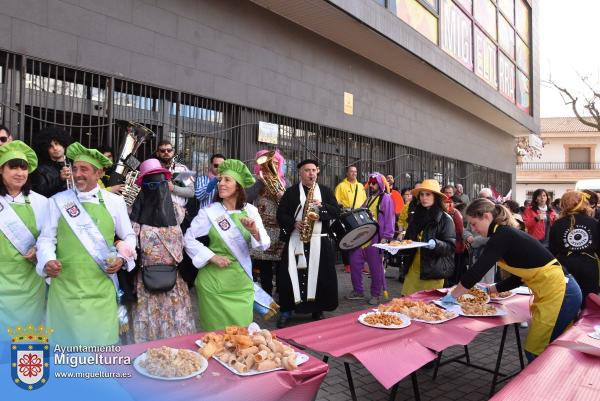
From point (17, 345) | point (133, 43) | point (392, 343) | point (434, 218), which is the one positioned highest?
point (133, 43)

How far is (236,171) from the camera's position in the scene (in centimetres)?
388

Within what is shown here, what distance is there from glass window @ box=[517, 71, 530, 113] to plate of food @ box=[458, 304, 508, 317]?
17.8 meters

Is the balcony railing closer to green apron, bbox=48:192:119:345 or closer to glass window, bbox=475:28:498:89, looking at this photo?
glass window, bbox=475:28:498:89

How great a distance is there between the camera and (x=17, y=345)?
1723 millimetres

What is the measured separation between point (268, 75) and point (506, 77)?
12.5 m

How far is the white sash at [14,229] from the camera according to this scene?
123 inches

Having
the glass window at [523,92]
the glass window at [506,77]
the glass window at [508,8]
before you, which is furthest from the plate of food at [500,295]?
the glass window at [523,92]

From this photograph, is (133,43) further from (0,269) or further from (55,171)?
(0,269)

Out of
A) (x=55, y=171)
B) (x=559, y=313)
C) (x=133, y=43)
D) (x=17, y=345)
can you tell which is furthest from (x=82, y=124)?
(x=559, y=313)

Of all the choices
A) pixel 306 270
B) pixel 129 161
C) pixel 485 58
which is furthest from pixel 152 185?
pixel 485 58

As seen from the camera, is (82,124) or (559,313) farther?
(82,124)

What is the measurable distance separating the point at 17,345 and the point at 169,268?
1744 mm

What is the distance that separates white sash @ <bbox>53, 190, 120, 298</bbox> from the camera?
2992mm

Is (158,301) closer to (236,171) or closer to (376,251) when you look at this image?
(236,171)
